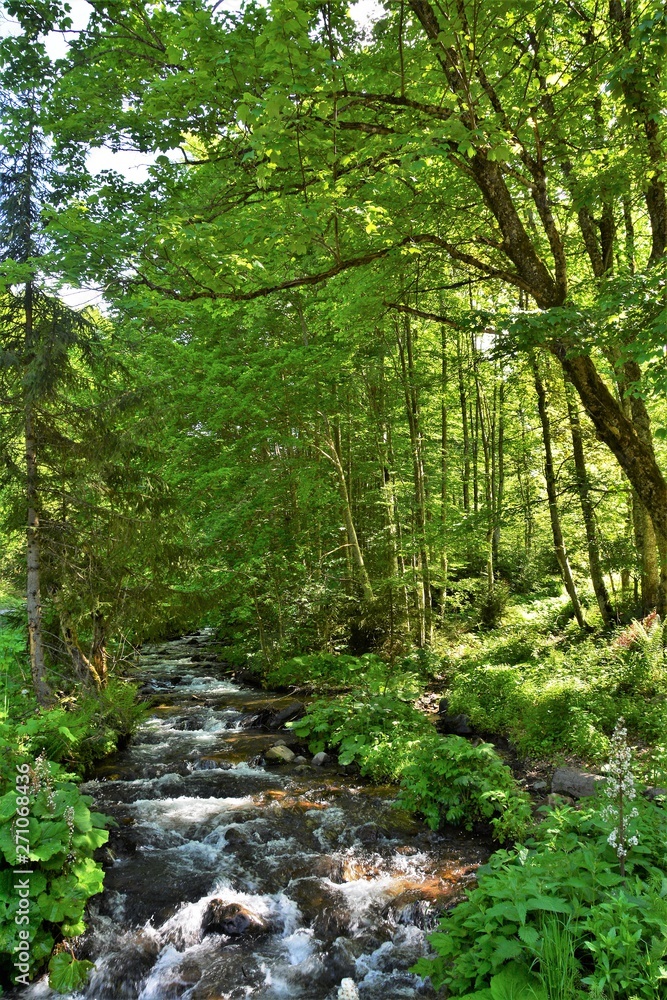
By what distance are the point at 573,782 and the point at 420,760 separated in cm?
167

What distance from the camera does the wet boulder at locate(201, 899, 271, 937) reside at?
15.9ft

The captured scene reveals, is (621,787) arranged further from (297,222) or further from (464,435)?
(464,435)

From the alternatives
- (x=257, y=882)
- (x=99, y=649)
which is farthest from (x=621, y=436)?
(x=99, y=649)

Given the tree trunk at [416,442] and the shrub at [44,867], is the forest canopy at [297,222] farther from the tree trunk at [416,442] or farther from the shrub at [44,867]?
the shrub at [44,867]

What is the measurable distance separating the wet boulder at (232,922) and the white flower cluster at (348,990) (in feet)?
2.95

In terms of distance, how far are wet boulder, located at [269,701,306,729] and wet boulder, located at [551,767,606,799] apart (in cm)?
522

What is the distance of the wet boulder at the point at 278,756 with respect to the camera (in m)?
8.70

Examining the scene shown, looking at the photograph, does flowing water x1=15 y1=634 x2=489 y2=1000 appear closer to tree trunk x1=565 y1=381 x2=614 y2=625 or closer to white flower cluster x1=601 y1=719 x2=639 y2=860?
white flower cluster x1=601 y1=719 x2=639 y2=860

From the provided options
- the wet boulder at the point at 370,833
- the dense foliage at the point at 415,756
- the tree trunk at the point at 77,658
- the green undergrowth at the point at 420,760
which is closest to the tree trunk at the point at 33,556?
the tree trunk at the point at 77,658

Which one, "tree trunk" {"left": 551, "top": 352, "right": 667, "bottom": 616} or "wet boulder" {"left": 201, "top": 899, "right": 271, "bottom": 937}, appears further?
"tree trunk" {"left": 551, "top": 352, "right": 667, "bottom": 616}

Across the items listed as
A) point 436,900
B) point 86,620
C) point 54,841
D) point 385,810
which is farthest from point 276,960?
point 86,620

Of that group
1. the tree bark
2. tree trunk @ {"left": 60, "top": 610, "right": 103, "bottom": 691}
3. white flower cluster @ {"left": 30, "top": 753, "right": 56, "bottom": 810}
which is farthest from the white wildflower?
tree trunk @ {"left": 60, "top": 610, "right": 103, "bottom": 691}

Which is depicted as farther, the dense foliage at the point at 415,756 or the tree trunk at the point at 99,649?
the tree trunk at the point at 99,649

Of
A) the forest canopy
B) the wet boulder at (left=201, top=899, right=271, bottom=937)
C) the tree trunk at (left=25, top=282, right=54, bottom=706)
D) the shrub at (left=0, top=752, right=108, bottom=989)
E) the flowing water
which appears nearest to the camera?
the shrub at (left=0, top=752, right=108, bottom=989)
